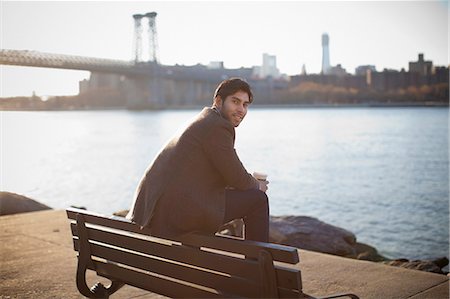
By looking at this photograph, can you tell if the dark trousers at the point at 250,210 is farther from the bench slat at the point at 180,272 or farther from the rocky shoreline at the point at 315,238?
the rocky shoreline at the point at 315,238

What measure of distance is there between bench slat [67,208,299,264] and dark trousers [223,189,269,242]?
0.18 metres

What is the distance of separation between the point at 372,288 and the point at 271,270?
156 cm

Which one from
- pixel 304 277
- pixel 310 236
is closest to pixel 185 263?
pixel 304 277

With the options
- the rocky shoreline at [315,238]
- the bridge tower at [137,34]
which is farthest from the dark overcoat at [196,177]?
the bridge tower at [137,34]

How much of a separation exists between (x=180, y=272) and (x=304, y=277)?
4.91 feet

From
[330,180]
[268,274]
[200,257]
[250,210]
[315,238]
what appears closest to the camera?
[268,274]

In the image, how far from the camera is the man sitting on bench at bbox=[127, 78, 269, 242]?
242 centimetres

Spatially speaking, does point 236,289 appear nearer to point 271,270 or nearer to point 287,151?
point 271,270

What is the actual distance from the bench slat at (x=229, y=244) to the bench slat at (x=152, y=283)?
0.62 feet

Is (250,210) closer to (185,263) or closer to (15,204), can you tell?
(185,263)

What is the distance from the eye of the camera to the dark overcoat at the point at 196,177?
2.42 metres

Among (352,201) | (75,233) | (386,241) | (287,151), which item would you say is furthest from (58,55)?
(75,233)

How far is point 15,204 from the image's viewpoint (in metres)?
6.67

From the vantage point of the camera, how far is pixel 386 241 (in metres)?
10.9
